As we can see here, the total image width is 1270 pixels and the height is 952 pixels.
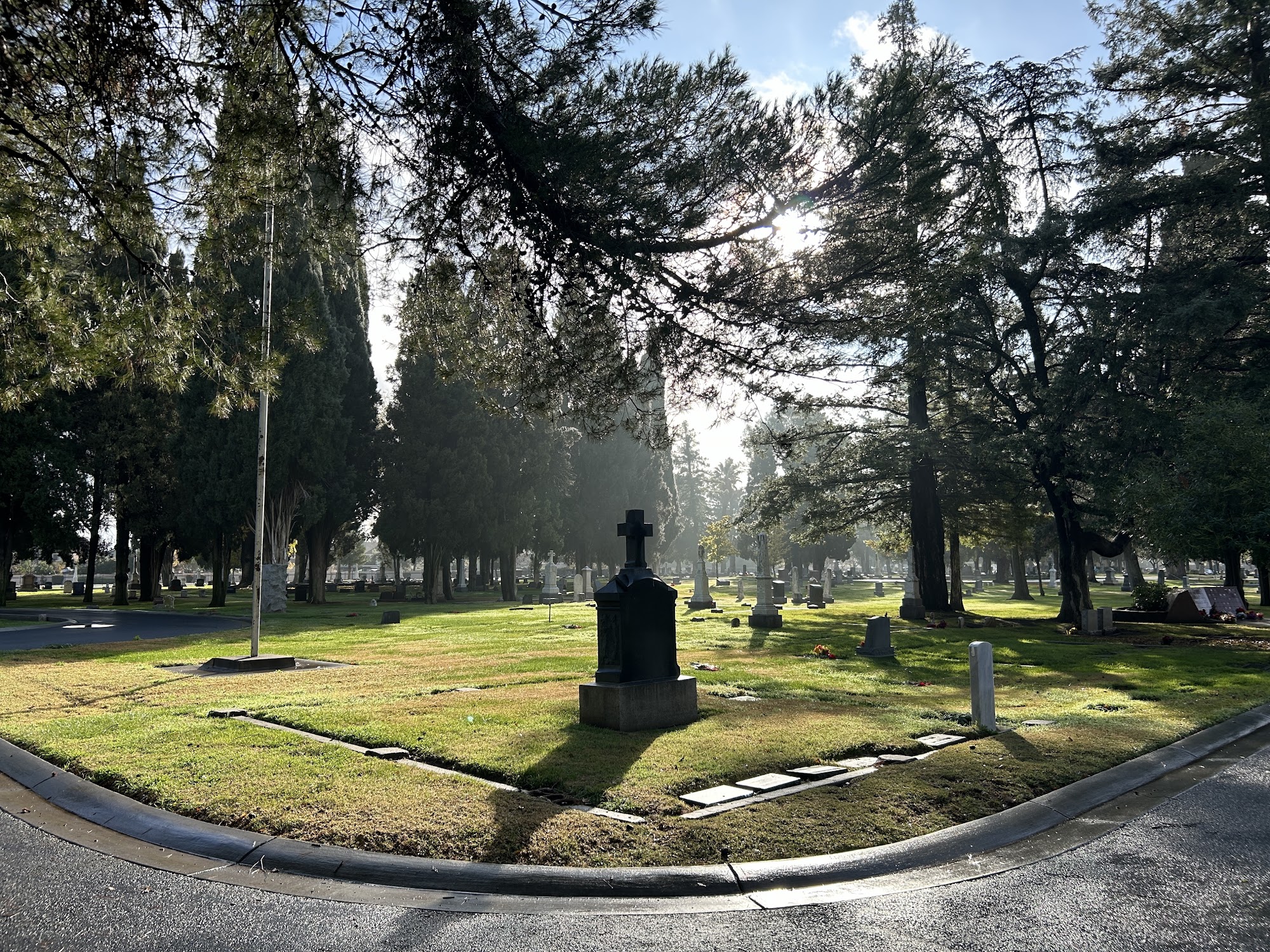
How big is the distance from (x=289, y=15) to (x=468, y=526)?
109 ft

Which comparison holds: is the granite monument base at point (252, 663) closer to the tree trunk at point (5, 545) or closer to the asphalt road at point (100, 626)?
the asphalt road at point (100, 626)

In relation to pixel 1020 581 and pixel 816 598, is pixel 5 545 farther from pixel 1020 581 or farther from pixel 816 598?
pixel 1020 581

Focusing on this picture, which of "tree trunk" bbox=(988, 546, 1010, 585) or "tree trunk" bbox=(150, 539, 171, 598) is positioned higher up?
"tree trunk" bbox=(150, 539, 171, 598)

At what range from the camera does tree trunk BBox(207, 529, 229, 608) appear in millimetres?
36281

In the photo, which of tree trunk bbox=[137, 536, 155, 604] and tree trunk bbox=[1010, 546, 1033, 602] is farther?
tree trunk bbox=[1010, 546, 1033, 602]

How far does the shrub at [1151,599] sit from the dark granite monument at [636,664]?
74.2 ft

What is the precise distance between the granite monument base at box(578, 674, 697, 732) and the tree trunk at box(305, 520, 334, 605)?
106 ft

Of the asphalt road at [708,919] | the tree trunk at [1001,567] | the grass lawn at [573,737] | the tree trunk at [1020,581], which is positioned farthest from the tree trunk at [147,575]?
the tree trunk at [1001,567]

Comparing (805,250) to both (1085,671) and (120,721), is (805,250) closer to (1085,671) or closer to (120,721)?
(120,721)

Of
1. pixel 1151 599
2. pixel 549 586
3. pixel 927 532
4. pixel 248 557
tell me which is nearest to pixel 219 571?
pixel 248 557

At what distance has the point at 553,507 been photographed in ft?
152

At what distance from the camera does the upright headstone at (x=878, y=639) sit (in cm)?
1541

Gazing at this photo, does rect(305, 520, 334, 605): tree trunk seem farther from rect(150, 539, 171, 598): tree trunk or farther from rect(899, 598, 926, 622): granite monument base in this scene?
rect(899, 598, 926, 622): granite monument base

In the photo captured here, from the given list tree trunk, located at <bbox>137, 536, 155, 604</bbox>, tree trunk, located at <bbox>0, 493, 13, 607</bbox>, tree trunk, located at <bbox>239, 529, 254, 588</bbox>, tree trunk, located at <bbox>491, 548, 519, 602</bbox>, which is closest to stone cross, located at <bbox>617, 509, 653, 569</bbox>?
tree trunk, located at <bbox>239, 529, 254, 588</bbox>
